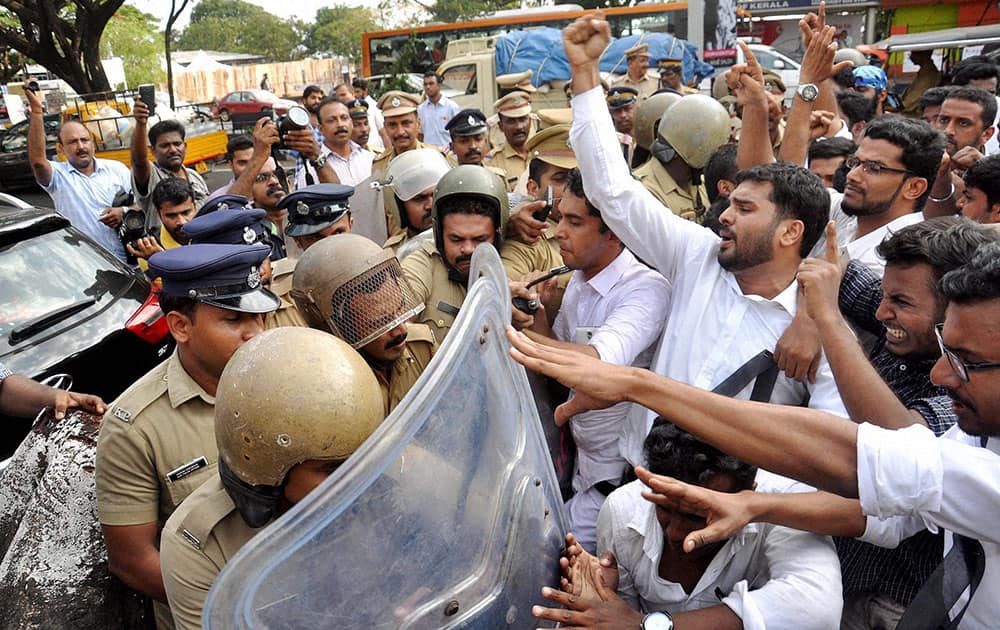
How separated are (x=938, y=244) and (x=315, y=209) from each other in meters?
2.71

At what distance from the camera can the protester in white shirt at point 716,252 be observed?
2404mm

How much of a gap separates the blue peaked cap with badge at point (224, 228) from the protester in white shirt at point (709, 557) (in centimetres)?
198

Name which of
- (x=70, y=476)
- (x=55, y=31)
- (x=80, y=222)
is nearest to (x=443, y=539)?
(x=70, y=476)

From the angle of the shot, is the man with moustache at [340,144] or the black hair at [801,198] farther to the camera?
the man with moustache at [340,144]

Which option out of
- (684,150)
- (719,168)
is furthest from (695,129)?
(719,168)

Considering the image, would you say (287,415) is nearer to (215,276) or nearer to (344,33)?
(215,276)

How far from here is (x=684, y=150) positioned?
4.46 m

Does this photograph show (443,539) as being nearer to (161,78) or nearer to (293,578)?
(293,578)

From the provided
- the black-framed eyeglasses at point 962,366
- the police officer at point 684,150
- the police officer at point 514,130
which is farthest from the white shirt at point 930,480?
the police officer at point 514,130

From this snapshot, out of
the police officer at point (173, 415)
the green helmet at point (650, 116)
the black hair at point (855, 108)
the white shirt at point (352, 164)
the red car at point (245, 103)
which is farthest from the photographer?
the red car at point (245, 103)

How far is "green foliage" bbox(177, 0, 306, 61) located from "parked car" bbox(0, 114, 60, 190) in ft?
173

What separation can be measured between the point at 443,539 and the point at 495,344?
0.37 metres

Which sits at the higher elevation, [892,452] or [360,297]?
[360,297]

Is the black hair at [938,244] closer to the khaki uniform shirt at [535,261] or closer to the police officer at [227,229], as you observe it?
the khaki uniform shirt at [535,261]
